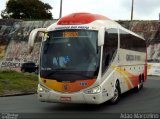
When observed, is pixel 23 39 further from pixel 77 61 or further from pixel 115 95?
pixel 77 61

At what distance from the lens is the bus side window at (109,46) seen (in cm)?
1574

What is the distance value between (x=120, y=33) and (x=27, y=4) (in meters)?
79.8

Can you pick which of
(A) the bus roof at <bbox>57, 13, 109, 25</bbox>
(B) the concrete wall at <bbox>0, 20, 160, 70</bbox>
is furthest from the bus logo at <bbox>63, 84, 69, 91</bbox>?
(B) the concrete wall at <bbox>0, 20, 160, 70</bbox>

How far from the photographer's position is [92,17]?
1638 cm

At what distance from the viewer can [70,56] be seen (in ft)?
49.6

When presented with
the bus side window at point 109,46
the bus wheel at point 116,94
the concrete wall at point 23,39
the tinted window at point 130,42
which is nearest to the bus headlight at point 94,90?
the bus side window at point 109,46

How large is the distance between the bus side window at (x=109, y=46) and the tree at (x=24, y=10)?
7979cm

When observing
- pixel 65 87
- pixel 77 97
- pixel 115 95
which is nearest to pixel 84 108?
pixel 77 97

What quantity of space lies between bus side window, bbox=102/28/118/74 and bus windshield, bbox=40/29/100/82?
577 mm

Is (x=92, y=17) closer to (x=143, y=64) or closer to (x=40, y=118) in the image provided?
(x=40, y=118)

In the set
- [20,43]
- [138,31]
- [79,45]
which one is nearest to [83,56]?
[79,45]

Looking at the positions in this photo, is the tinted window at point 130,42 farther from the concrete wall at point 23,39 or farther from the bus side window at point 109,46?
the concrete wall at point 23,39

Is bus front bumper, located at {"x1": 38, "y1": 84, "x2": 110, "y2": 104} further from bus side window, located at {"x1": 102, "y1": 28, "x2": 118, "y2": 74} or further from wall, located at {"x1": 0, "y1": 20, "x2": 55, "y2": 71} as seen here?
wall, located at {"x1": 0, "y1": 20, "x2": 55, "y2": 71}

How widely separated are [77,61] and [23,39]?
5277 cm
